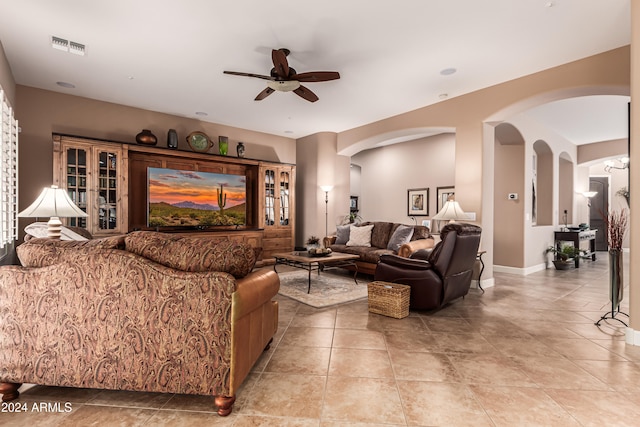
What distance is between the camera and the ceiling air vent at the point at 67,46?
3418mm

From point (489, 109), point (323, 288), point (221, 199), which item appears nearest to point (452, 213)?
point (489, 109)

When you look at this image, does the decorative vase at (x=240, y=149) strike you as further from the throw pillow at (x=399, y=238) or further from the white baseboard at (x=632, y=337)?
the white baseboard at (x=632, y=337)

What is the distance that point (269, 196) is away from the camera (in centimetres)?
708

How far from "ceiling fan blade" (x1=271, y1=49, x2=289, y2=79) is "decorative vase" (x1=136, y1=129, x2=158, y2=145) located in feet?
10.3

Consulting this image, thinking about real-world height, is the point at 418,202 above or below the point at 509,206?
above

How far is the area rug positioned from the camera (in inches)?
160

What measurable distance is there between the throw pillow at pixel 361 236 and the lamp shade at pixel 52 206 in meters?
4.41

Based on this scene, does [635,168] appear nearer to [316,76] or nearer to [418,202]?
[316,76]

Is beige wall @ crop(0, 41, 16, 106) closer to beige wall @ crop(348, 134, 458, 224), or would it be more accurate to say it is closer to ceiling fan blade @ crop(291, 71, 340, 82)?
ceiling fan blade @ crop(291, 71, 340, 82)

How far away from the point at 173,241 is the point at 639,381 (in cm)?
313

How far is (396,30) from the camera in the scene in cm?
325

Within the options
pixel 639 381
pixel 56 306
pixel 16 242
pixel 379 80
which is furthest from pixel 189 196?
pixel 639 381

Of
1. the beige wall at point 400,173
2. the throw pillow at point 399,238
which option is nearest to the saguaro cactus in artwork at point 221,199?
the throw pillow at point 399,238

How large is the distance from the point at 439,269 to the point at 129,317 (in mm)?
2968
